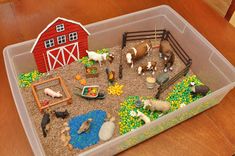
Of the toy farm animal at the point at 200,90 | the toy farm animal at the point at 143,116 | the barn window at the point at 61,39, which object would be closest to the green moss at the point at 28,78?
the barn window at the point at 61,39

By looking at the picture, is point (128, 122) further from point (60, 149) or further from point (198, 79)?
point (198, 79)

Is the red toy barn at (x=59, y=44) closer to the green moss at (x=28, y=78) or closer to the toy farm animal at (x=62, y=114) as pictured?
the green moss at (x=28, y=78)

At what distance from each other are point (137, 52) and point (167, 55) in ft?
0.36

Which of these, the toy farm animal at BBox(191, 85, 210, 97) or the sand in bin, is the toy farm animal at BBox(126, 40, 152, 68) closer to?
the sand in bin

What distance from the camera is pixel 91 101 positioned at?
2.88 feet

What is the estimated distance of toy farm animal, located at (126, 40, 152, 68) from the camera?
952mm

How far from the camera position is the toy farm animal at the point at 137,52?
0.95 metres

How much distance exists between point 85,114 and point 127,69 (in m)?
0.24

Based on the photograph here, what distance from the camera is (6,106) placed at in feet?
2.67

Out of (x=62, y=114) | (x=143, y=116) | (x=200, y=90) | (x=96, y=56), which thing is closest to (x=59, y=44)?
(x=96, y=56)

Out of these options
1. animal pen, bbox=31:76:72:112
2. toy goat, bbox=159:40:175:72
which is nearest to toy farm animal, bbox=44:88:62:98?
animal pen, bbox=31:76:72:112

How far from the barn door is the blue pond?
0.23 metres

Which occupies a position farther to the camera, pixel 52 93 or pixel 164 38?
pixel 164 38

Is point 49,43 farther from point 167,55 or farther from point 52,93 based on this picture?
point 167,55
